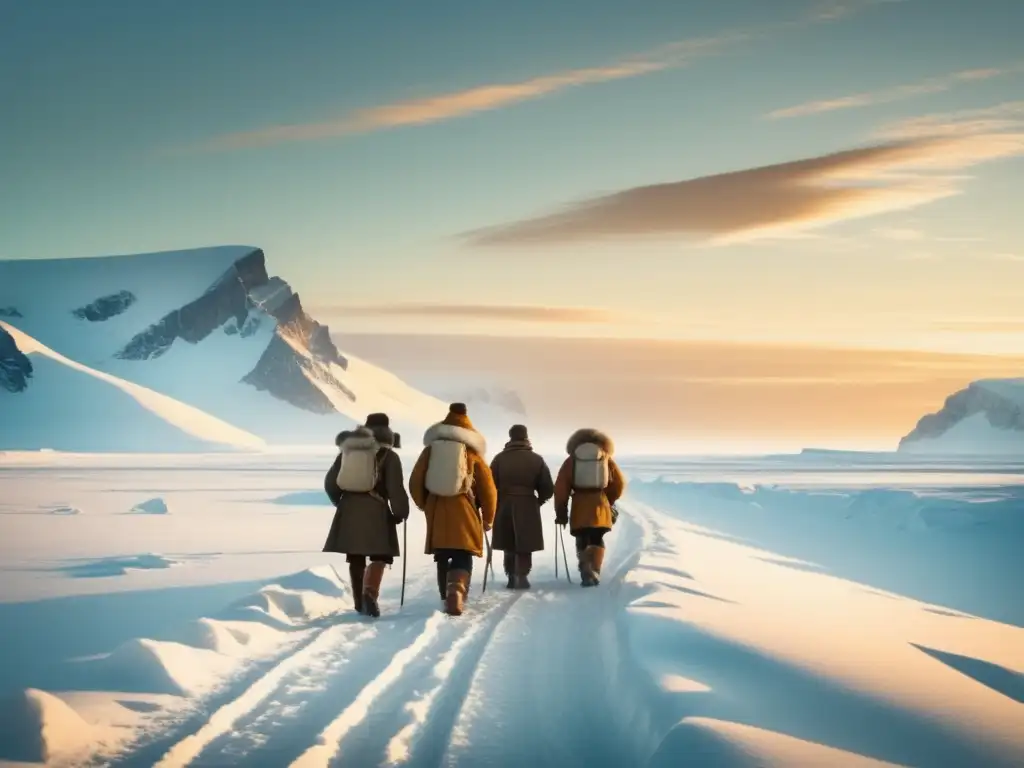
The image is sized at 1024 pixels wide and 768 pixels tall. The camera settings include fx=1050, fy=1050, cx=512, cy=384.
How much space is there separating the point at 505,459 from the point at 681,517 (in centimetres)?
1678

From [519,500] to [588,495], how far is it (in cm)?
83

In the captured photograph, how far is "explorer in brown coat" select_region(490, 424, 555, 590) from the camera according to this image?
12.3 meters

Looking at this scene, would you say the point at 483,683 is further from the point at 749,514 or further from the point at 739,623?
the point at 749,514

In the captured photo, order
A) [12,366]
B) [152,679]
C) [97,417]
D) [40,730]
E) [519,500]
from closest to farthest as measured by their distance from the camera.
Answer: [40,730]
[152,679]
[519,500]
[97,417]
[12,366]

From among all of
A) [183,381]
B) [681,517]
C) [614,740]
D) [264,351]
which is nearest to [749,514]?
[681,517]

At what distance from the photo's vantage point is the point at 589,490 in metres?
12.6

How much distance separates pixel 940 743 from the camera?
17.5 ft

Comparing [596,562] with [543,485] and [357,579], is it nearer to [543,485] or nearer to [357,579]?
[543,485]

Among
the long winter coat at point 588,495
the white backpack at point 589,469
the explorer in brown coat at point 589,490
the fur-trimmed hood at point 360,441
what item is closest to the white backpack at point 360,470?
the fur-trimmed hood at point 360,441

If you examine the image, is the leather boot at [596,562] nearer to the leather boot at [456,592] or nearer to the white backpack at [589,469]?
the white backpack at [589,469]

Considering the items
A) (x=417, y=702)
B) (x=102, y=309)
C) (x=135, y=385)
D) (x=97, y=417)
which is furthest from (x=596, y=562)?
(x=102, y=309)

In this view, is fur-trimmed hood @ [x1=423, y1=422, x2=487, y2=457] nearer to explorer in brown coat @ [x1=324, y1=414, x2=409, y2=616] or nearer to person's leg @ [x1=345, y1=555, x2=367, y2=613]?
explorer in brown coat @ [x1=324, y1=414, x2=409, y2=616]

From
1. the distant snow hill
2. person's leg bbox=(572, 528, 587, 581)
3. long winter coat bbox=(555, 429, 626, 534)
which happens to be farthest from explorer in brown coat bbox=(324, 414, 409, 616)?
the distant snow hill

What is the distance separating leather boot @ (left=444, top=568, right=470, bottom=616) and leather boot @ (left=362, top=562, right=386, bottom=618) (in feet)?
2.15
